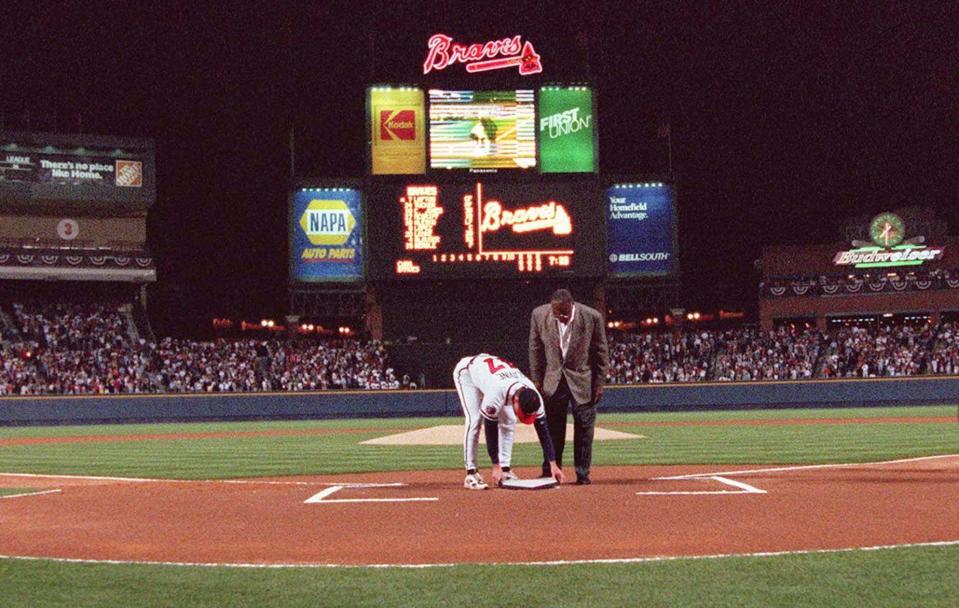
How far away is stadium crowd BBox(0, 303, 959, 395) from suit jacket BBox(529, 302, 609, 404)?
81.3 feet

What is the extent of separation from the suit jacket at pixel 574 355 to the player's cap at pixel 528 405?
61 cm

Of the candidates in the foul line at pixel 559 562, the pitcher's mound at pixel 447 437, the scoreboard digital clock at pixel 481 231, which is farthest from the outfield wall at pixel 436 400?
the foul line at pixel 559 562

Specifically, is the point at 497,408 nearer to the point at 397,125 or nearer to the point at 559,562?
the point at 559,562

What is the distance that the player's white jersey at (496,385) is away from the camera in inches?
322

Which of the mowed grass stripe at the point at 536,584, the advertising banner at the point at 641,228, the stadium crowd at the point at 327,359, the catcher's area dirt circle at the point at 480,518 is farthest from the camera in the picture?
the stadium crowd at the point at 327,359

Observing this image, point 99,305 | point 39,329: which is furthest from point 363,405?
point 99,305

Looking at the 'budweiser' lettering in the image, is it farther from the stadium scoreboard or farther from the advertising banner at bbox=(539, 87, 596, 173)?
the advertising banner at bbox=(539, 87, 596, 173)

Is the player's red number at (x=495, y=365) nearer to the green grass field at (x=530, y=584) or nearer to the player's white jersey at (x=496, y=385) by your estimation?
the player's white jersey at (x=496, y=385)

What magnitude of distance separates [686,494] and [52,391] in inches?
1102

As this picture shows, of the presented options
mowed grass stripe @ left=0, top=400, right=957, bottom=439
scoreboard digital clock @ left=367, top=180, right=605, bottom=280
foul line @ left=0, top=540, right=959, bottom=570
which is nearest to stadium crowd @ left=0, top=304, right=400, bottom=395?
scoreboard digital clock @ left=367, top=180, right=605, bottom=280

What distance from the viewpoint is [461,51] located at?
31.0m

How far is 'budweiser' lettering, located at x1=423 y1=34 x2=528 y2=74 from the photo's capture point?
1222 inches

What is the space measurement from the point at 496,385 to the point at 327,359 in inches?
1101

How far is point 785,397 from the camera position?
28703 millimetres
